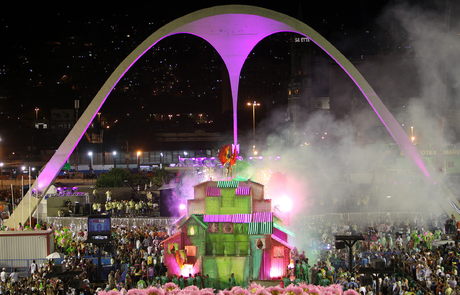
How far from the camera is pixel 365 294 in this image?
49.4 ft

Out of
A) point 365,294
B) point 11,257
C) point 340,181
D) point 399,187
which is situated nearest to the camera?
point 365,294

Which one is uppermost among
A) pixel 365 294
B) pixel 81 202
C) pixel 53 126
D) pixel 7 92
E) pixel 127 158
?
pixel 7 92

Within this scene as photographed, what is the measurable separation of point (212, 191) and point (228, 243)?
1.77 m

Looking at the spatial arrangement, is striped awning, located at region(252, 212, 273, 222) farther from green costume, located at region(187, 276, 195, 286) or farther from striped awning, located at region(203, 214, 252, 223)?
green costume, located at region(187, 276, 195, 286)

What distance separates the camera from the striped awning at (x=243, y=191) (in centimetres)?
1836

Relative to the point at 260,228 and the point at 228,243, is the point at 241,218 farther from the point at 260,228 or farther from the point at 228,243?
the point at 228,243

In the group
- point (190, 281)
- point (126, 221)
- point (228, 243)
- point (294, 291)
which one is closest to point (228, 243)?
point (228, 243)

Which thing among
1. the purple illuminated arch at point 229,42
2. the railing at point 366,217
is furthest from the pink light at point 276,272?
the purple illuminated arch at point 229,42

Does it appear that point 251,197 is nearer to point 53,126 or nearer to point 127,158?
point 127,158

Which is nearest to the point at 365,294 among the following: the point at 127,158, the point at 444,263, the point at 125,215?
the point at 444,263

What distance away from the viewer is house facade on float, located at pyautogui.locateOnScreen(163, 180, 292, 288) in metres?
17.7

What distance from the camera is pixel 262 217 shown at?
1820 centimetres

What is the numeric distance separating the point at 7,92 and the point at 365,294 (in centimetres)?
6834

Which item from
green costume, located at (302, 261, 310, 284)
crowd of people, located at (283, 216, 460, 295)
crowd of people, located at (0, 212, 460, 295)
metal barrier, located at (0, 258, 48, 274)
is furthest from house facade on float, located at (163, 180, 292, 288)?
metal barrier, located at (0, 258, 48, 274)
